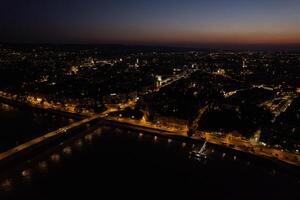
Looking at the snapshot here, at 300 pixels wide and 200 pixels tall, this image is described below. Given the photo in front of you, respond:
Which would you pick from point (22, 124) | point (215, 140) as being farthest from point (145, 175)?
point (22, 124)

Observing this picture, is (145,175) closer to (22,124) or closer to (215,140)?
(215,140)

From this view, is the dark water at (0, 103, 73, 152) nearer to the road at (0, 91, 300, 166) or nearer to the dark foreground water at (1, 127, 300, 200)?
the road at (0, 91, 300, 166)

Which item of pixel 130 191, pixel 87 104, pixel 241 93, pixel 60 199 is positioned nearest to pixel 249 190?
pixel 130 191

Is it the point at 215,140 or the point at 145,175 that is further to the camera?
the point at 215,140

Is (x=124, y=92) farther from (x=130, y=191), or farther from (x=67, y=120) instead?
(x=130, y=191)

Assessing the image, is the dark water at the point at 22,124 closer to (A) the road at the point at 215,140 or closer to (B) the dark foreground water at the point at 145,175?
(A) the road at the point at 215,140
